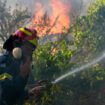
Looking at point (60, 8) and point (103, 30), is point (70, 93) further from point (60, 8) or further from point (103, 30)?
point (60, 8)

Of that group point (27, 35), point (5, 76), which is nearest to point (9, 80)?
point (5, 76)

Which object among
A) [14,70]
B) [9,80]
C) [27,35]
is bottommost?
[9,80]

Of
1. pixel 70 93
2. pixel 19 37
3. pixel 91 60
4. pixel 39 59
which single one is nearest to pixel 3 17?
pixel 91 60

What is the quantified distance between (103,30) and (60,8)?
27.2 meters

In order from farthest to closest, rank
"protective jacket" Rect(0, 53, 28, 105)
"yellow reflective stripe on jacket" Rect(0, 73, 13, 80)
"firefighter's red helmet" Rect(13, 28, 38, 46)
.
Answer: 1. "firefighter's red helmet" Rect(13, 28, 38, 46)
2. "protective jacket" Rect(0, 53, 28, 105)
3. "yellow reflective stripe on jacket" Rect(0, 73, 13, 80)

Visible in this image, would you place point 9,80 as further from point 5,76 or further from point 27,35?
point 27,35

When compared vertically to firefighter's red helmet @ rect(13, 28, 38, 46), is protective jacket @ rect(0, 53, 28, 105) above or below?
below

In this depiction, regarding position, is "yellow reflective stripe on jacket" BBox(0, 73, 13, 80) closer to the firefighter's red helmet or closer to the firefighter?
the firefighter

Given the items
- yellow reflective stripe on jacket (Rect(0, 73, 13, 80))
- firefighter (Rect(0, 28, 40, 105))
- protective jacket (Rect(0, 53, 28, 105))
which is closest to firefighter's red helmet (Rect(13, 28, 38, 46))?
firefighter (Rect(0, 28, 40, 105))

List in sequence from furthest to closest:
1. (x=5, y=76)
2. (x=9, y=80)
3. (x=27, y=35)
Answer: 1. (x=27, y=35)
2. (x=9, y=80)
3. (x=5, y=76)

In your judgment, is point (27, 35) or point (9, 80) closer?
point (9, 80)

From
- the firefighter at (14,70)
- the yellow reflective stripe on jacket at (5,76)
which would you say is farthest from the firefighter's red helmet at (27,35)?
the yellow reflective stripe on jacket at (5,76)

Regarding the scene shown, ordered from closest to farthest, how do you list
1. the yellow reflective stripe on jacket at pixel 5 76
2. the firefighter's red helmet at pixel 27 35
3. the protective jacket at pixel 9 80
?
the yellow reflective stripe on jacket at pixel 5 76 < the protective jacket at pixel 9 80 < the firefighter's red helmet at pixel 27 35

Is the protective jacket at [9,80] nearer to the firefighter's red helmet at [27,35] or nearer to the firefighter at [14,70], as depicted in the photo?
the firefighter at [14,70]
